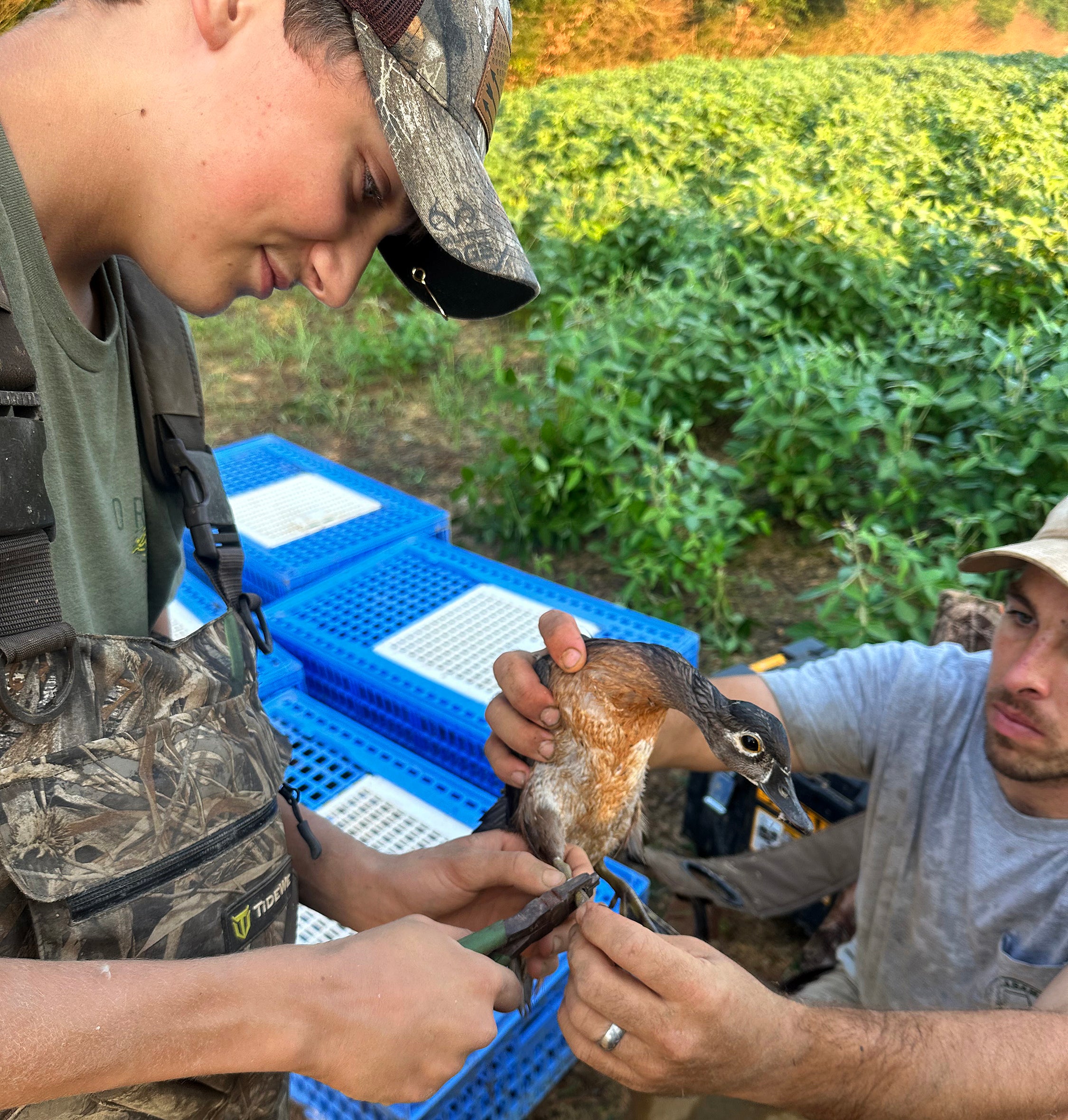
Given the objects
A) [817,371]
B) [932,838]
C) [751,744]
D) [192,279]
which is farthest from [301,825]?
[817,371]

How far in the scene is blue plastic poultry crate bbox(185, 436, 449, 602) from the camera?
13.6 feet

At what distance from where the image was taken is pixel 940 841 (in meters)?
2.62

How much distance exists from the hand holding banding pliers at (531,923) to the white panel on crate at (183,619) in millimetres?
1946

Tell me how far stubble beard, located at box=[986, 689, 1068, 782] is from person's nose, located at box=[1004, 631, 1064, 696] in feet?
0.17

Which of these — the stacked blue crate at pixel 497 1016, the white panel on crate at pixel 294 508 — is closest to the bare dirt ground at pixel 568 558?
the stacked blue crate at pixel 497 1016

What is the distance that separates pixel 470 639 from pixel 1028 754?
2.17m

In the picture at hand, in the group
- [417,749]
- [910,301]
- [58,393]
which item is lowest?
[417,749]

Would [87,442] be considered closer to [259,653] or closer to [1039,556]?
[259,653]

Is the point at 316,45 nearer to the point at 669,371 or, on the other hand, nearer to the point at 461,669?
the point at 461,669

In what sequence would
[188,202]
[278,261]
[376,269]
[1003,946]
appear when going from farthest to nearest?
[376,269] < [1003,946] < [278,261] < [188,202]

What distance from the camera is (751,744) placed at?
2.11 meters

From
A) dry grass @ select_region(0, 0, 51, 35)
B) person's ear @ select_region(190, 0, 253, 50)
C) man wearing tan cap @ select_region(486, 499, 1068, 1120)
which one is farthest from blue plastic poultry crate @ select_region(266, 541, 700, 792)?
dry grass @ select_region(0, 0, 51, 35)

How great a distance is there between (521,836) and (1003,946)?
1418mm

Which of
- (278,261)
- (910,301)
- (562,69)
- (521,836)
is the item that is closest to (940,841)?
(521,836)
